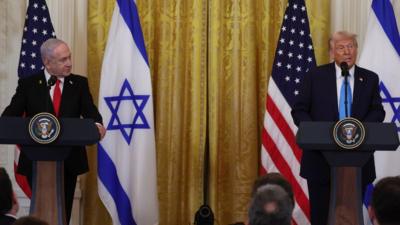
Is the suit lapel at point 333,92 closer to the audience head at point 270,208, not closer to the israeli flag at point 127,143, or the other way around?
the israeli flag at point 127,143

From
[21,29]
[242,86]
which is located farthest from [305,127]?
[21,29]

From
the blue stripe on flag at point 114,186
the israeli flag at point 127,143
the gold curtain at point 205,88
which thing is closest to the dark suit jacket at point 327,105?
the israeli flag at point 127,143

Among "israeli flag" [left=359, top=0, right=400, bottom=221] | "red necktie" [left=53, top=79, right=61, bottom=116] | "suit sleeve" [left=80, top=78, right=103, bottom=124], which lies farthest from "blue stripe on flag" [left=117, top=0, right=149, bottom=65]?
"israeli flag" [left=359, top=0, right=400, bottom=221]

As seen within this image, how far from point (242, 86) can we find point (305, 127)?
2.79 m

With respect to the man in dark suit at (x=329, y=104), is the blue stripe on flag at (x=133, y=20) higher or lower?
higher

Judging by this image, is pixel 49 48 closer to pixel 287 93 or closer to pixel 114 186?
pixel 114 186

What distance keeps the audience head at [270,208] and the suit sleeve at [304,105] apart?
8.02 feet

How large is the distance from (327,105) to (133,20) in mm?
2264

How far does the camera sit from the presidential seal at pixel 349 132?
532 centimetres

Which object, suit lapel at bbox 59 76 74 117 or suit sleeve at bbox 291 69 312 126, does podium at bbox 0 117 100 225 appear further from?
suit sleeve at bbox 291 69 312 126

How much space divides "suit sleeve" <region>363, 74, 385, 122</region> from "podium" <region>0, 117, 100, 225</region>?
181cm

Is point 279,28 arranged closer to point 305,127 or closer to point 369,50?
point 369,50

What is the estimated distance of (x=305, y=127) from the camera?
5.38m

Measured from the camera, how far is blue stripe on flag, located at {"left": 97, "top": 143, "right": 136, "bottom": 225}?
735 centimetres
